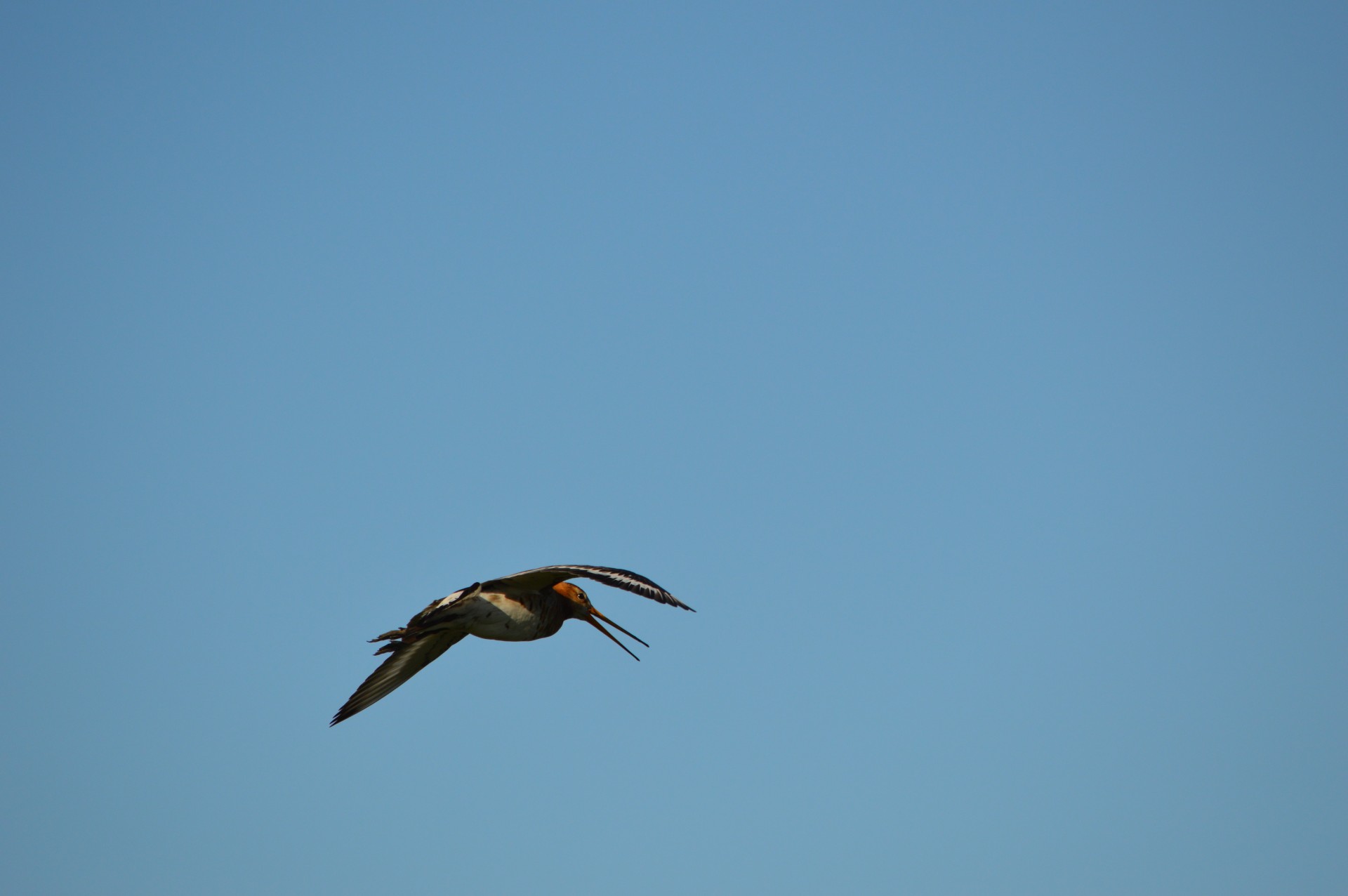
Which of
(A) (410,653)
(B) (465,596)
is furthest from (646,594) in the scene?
(A) (410,653)

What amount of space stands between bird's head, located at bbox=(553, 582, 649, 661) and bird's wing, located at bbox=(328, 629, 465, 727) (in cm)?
190

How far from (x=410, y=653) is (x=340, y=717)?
55.4 inches

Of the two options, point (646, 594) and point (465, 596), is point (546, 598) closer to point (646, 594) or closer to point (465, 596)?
point (465, 596)

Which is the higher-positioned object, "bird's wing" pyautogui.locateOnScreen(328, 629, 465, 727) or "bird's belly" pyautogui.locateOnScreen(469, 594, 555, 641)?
"bird's belly" pyautogui.locateOnScreen(469, 594, 555, 641)

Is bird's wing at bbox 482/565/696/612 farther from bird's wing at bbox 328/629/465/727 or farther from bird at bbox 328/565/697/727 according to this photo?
bird's wing at bbox 328/629/465/727

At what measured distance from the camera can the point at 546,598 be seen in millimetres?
21547

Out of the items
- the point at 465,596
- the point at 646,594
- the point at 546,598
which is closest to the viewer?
the point at 646,594

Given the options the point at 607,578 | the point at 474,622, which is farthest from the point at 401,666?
the point at 607,578

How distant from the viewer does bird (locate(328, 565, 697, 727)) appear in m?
20.2

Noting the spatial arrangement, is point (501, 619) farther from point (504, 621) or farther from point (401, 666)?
Result: point (401, 666)

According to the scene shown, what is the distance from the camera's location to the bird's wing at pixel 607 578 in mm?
17508

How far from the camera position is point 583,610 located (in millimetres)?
23172

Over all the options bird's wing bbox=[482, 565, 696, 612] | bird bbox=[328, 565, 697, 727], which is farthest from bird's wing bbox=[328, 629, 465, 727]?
bird's wing bbox=[482, 565, 696, 612]

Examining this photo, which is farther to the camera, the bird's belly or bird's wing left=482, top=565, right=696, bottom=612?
the bird's belly
